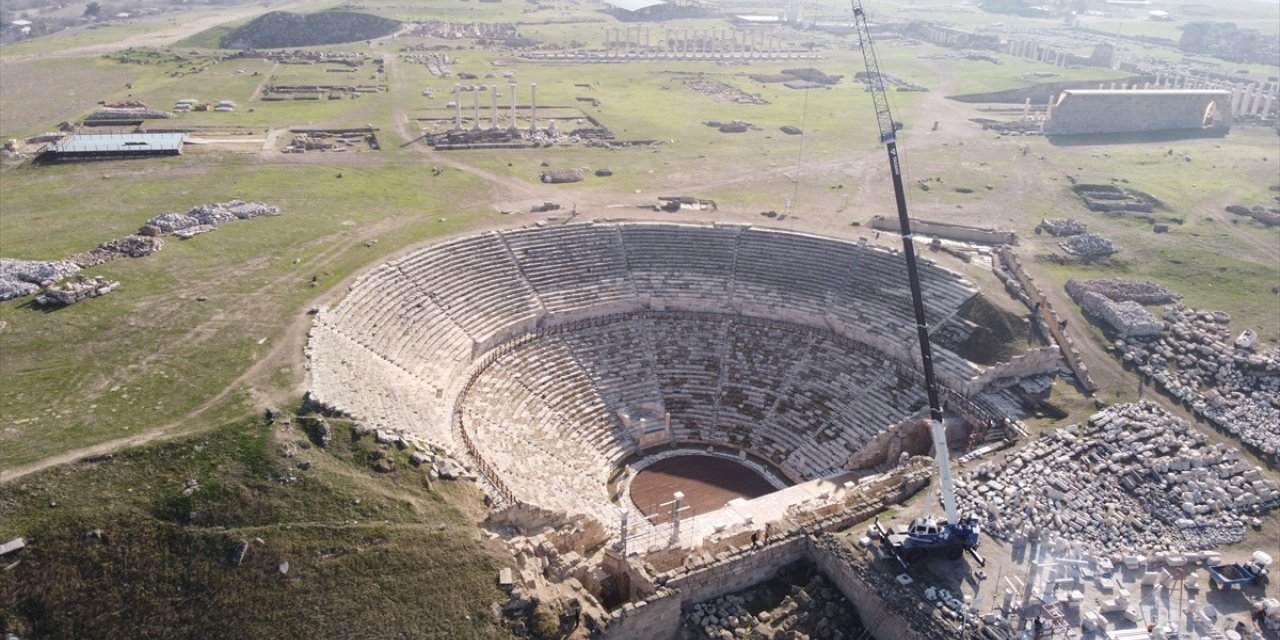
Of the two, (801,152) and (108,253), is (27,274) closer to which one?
(108,253)

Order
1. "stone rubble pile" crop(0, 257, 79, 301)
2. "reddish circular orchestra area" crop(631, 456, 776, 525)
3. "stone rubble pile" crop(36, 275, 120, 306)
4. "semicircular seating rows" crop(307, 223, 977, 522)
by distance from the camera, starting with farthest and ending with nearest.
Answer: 1. "stone rubble pile" crop(0, 257, 79, 301)
2. "stone rubble pile" crop(36, 275, 120, 306)
3. "semicircular seating rows" crop(307, 223, 977, 522)
4. "reddish circular orchestra area" crop(631, 456, 776, 525)

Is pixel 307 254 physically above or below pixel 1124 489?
above

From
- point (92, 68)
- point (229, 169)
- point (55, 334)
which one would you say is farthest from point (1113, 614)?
point (92, 68)

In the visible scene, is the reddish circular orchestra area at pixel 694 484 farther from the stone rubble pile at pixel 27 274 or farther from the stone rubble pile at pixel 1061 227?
the stone rubble pile at pixel 1061 227

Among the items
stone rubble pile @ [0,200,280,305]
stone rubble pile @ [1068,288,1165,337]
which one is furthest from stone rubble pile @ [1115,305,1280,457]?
stone rubble pile @ [0,200,280,305]

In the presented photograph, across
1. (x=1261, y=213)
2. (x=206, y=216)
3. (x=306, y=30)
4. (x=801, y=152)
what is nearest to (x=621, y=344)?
(x=206, y=216)

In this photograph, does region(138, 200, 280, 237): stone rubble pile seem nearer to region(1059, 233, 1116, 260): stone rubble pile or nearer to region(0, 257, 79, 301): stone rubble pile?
region(0, 257, 79, 301): stone rubble pile

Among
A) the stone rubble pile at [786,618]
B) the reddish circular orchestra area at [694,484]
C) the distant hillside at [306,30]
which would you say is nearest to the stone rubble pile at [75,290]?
the reddish circular orchestra area at [694,484]
